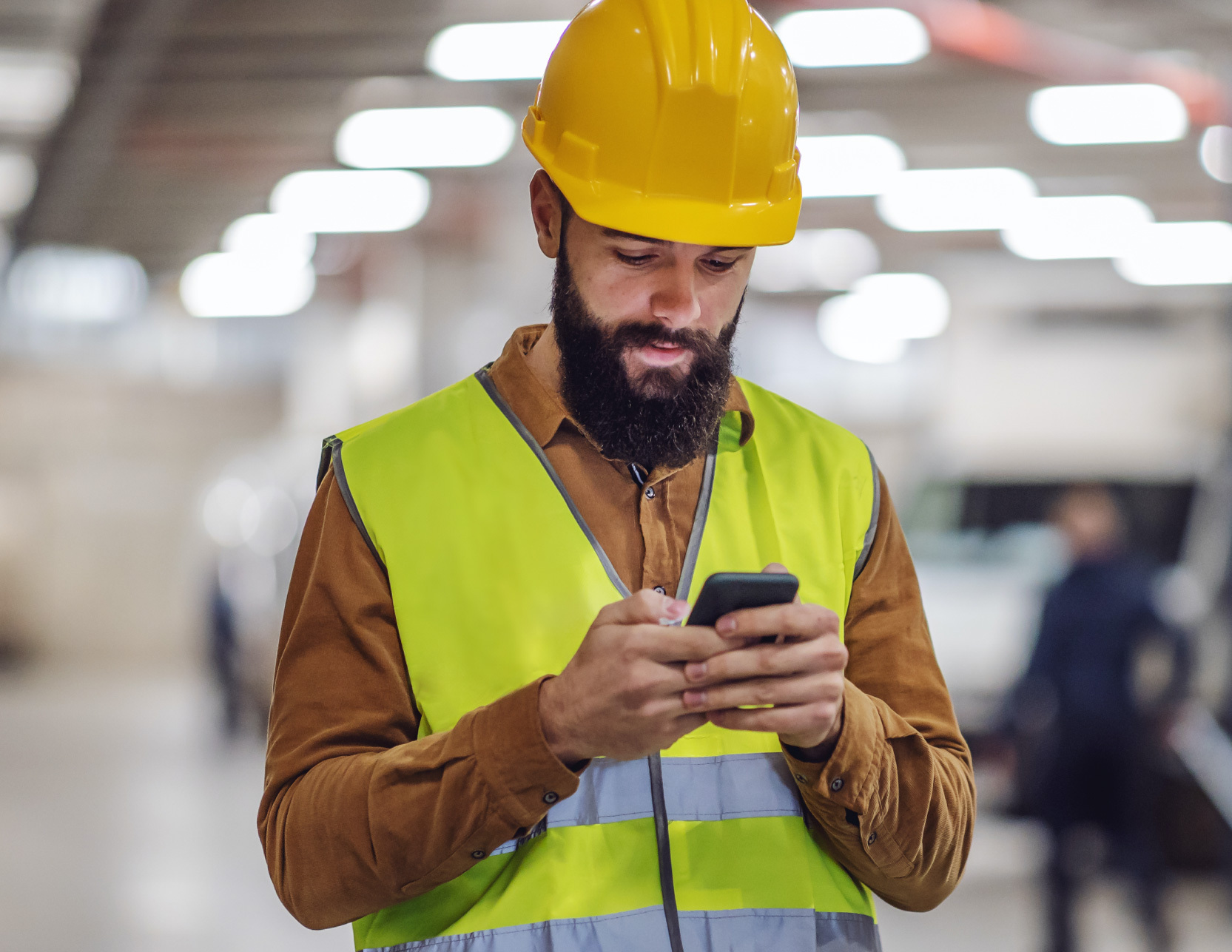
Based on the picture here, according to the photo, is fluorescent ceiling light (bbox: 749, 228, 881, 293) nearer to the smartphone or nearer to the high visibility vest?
the high visibility vest

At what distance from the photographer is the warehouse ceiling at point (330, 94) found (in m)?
7.90

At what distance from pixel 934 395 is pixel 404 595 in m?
16.5

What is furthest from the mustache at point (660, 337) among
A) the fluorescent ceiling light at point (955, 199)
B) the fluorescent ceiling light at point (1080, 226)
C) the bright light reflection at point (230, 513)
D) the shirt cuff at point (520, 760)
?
the bright light reflection at point (230, 513)

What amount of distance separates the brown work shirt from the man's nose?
17 cm

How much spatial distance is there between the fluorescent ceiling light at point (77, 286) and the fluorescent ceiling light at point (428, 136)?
24.2 ft

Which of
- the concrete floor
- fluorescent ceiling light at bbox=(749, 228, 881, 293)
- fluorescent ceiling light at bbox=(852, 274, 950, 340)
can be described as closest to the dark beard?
the concrete floor

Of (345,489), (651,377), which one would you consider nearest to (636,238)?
(651,377)

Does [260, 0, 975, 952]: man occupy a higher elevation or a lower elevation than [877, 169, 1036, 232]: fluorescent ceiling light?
lower

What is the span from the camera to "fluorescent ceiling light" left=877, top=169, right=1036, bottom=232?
35.5 ft

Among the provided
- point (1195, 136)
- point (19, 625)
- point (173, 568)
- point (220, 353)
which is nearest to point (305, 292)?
point (220, 353)

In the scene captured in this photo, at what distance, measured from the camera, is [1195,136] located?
9.79 m

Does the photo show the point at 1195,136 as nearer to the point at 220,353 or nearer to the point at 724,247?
the point at 724,247

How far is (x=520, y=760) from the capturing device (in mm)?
1242

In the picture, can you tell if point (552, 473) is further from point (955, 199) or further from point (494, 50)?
point (955, 199)
